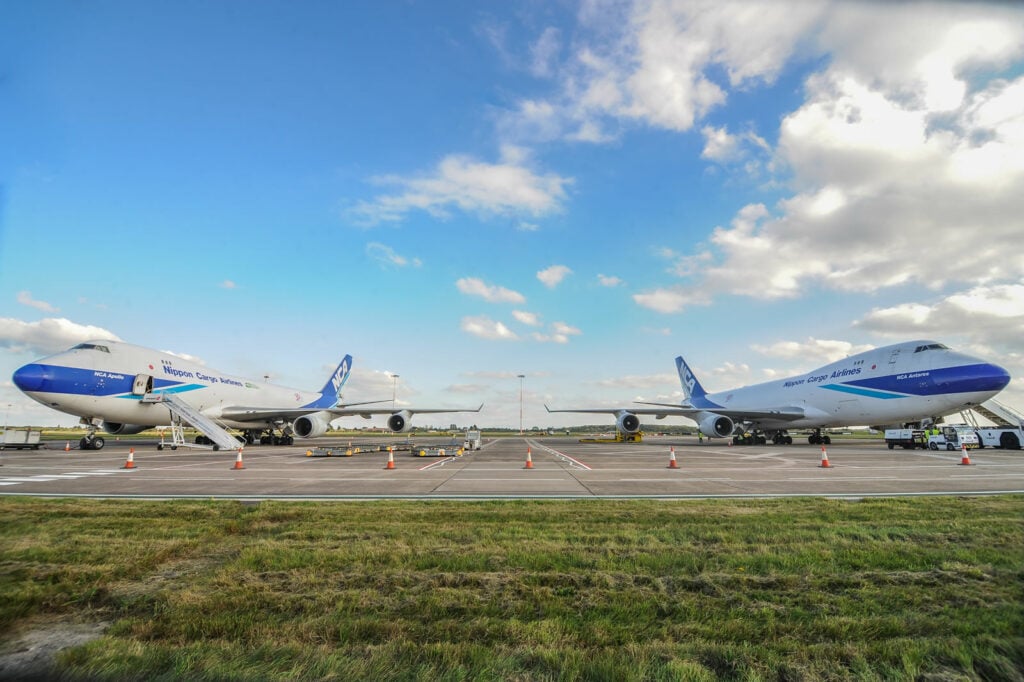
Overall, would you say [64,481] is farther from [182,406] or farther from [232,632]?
[182,406]

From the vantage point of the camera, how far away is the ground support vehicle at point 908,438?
28.6 metres

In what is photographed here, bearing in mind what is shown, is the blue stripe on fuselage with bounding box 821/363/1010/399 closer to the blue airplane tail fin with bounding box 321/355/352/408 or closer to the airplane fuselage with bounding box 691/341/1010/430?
the airplane fuselage with bounding box 691/341/1010/430

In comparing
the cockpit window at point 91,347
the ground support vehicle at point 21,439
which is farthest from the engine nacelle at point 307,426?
the ground support vehicle at point 21,439

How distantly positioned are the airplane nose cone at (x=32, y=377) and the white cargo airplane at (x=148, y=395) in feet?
0.12

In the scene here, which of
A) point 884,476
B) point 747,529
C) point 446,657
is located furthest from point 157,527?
point 884,476

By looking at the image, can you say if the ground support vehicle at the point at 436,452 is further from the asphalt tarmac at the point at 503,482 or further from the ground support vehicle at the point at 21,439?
the ground support vehicle at the point at 21,439

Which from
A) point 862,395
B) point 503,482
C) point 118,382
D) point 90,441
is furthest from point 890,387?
point 90,441

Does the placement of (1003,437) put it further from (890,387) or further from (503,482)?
(503,482)

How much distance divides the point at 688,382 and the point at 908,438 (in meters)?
27.0

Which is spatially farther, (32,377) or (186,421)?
(186,421)

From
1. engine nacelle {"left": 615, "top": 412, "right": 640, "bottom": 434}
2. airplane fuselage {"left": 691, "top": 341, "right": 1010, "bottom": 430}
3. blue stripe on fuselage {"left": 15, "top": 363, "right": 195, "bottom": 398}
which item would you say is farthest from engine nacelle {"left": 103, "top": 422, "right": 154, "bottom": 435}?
airplane fuselage {"left": 691, "top": 341, "right": 1010, "bottom": 430}

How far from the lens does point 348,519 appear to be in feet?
21.5

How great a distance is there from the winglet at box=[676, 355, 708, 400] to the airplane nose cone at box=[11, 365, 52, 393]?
52.8m

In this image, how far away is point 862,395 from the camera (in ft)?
97.1
